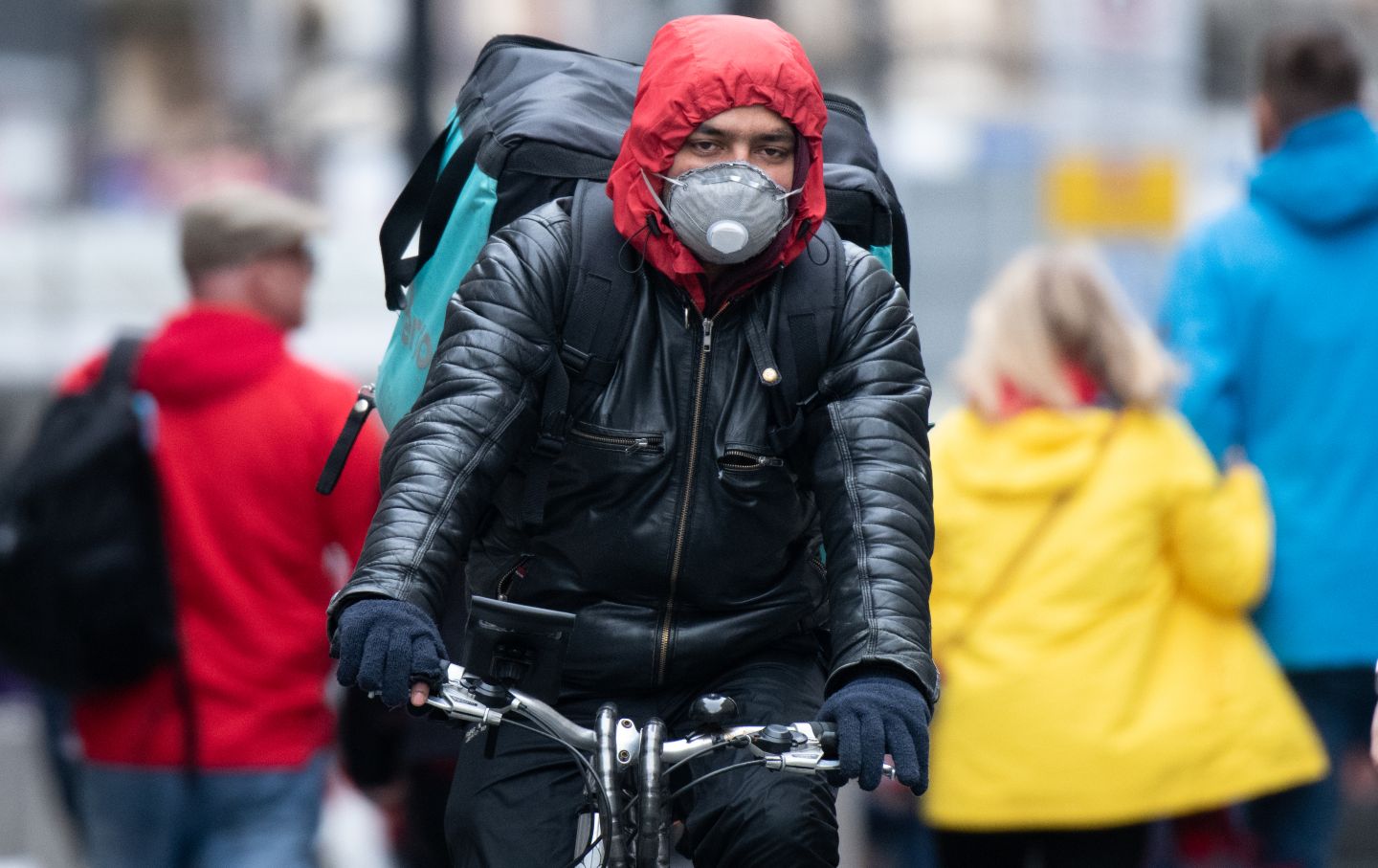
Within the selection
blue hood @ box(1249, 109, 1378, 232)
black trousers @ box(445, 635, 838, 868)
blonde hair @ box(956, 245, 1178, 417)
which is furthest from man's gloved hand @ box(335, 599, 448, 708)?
blue hood @ box(1249, 109, 1378, 232)

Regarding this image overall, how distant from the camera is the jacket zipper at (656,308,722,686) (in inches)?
132

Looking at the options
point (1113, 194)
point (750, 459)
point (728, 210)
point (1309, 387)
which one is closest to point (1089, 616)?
point (1309, 387)

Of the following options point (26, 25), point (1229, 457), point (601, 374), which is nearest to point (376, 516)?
point (601, 374)

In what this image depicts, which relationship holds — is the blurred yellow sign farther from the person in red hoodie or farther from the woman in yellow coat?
the person in red hoodie

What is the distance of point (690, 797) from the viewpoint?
332cm

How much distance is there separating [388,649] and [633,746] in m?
0.39

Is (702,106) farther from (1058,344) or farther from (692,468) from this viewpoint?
(1058,344)

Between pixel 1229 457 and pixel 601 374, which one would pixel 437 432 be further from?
pixel 1229 457

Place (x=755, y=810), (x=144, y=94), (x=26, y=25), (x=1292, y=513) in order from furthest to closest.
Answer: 1. (x=144, y=94)
2. (x=26, y=25)
3. (x=1292, y=513)
4. (x=755, y=810)

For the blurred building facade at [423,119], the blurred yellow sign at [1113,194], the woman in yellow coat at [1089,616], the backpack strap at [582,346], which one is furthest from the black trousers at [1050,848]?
the blurred yellow sign at [1113,194]

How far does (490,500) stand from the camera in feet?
11.4

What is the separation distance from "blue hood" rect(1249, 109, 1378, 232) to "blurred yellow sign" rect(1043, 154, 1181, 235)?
2057 millimetres

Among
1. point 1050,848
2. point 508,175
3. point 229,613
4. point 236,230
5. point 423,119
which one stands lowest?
point 1050,848

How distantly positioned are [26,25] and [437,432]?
60.9ft
